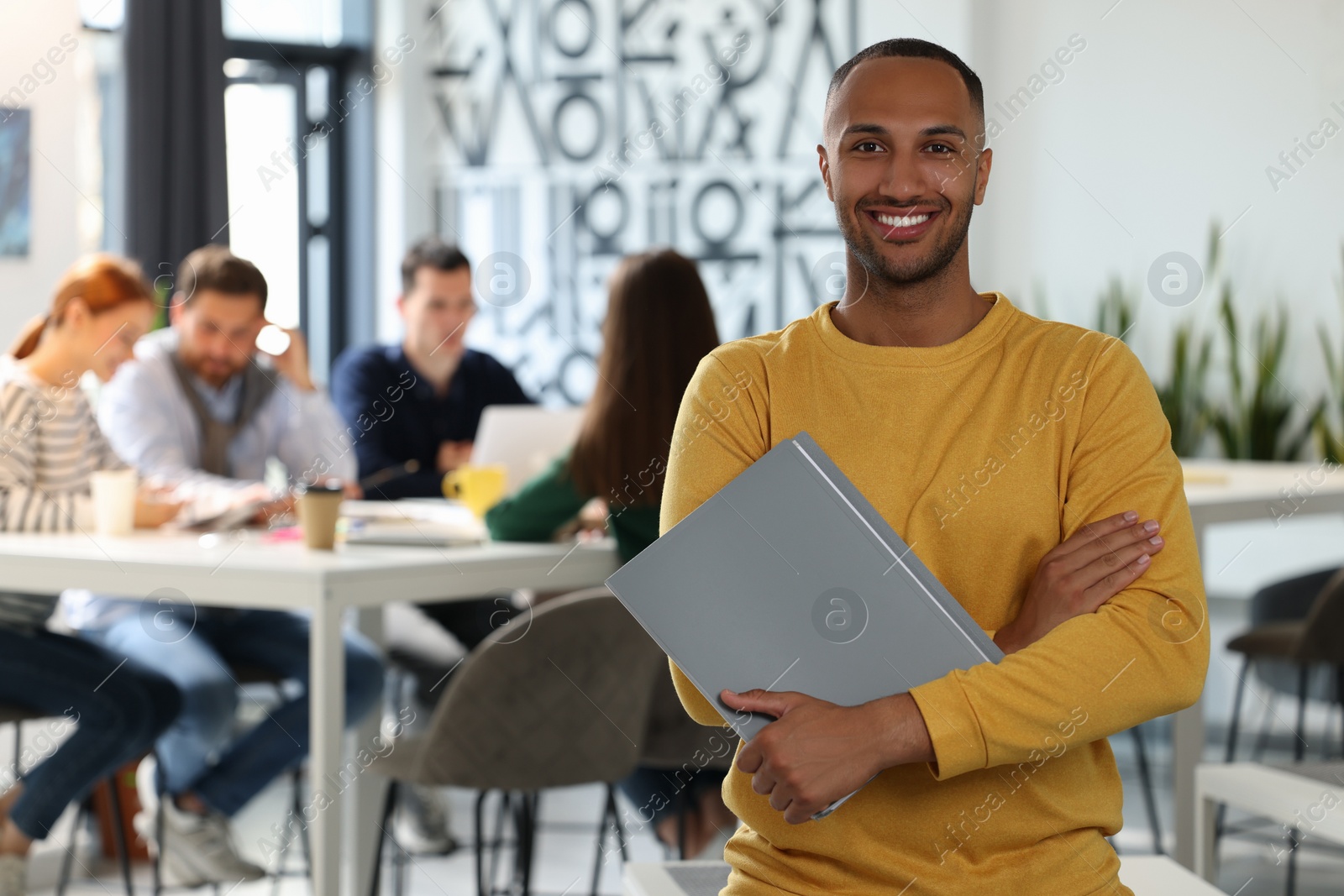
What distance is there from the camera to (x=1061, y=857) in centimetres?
132

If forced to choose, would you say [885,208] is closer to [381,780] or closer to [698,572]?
[698,572]

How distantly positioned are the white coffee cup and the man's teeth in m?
2.02

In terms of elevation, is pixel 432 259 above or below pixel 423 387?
above

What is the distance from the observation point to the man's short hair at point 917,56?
4.52 feet

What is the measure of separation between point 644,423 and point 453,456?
5.60ft

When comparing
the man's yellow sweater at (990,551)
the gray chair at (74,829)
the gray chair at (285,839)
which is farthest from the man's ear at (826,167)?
the gray chair at (74,829)

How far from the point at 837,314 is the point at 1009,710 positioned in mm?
456

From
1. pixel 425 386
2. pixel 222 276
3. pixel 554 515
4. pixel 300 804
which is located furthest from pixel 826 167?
pixel 300 804

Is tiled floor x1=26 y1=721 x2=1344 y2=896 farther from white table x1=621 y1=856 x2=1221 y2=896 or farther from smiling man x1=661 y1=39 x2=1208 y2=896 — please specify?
smiling man x1=661 y1=39 x2=1208 y2=896

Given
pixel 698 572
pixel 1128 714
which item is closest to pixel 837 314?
pixel 698 572

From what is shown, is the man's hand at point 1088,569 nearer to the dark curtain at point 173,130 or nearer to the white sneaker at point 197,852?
the white sneaker at point 197,852

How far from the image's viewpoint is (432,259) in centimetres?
438

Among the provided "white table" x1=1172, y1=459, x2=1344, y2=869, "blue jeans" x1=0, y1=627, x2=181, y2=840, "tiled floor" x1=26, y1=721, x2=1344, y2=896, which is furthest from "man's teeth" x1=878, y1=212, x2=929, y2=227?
"tiled floor" x1=26, y1=721, x2=1344, y2=896

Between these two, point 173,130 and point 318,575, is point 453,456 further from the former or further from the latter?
point 173,130
